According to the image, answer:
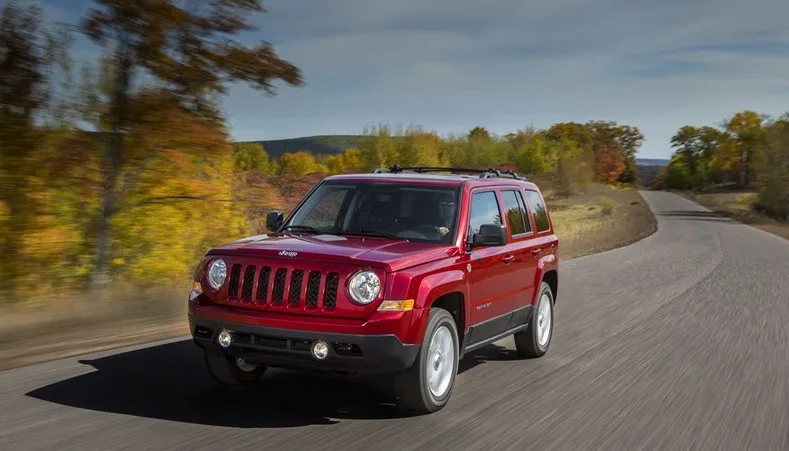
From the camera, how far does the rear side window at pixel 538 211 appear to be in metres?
8.96

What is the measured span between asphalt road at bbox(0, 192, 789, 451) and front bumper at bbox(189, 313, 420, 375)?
41cm

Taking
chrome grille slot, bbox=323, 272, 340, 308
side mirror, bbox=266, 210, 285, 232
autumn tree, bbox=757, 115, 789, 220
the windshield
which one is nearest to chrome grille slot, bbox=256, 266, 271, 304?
chrome grille slot, bbox=323, 272, 340, 308

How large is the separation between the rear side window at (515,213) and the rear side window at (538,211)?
30cm

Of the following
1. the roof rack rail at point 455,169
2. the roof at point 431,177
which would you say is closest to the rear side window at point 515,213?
the roof at point 431,177

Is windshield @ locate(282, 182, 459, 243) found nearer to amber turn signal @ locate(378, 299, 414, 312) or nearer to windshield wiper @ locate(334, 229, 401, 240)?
windshield wiper @ locate(334, 229, 401, 240)

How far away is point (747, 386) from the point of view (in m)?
7.60

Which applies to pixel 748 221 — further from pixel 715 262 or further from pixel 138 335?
pixel 138 335

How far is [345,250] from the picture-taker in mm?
6090

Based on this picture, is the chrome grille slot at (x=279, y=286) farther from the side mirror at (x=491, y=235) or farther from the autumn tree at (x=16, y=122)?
the autumn tree at (x=16, y=122)

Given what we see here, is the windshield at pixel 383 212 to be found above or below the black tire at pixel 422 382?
above

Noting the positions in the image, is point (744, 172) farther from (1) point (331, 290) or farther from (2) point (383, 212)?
(1) point (331, 290)

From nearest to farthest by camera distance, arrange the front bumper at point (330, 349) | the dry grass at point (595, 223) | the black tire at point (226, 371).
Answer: the front bumper at point (330, 349)
the black tire at point (226, 371)
the dry grass at point (595, 223)

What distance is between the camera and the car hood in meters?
5.89

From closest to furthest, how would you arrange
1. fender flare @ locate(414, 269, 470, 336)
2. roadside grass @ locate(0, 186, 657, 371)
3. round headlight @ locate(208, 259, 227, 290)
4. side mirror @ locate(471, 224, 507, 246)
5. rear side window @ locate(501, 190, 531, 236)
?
1. fender flare @ locate(414, 269, 470, 336)
2. round headlight @ locate(208, 259, 227, 290)
3. side mirror @ locate(471, 224, 507, 246)
4. roadside grass @ locate(0, 186, 657, 371)
5. rear side window @ locate(501, 190, 531, 236)
